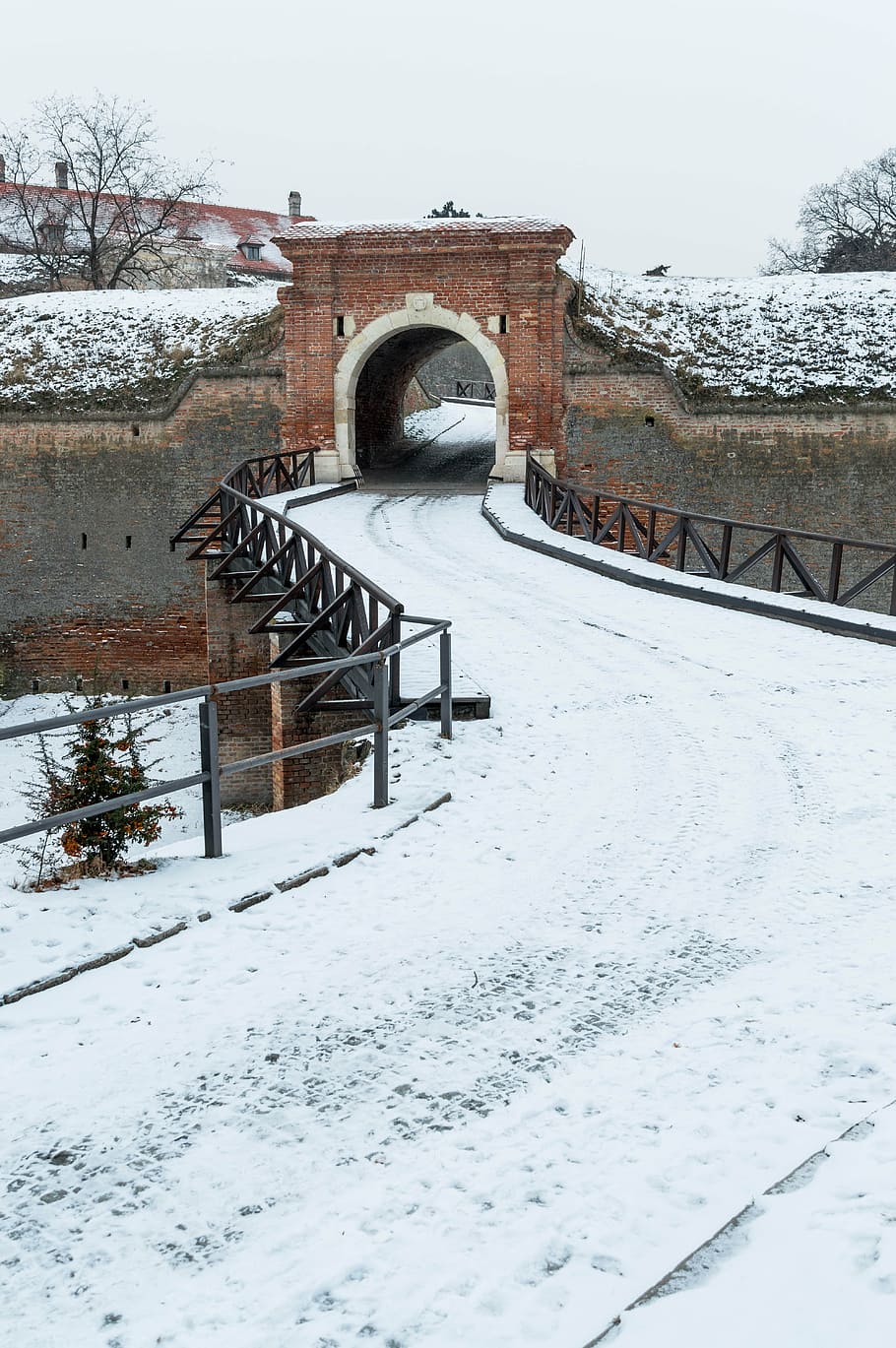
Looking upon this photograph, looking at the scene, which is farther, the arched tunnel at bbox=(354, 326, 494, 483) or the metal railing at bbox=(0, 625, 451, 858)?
the arched tunnel at bbox=(354, 326, 494, 483)

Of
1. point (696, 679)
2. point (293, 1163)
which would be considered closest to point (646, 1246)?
point (293, 1163)

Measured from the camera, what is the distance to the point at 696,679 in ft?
29.8

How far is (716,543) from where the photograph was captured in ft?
65.3

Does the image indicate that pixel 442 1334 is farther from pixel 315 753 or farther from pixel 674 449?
pixel 674 449

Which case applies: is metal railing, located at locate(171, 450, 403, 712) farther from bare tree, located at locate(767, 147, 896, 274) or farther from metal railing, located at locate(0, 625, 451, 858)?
bare tree, located at locate(767, 147, 896, 274)

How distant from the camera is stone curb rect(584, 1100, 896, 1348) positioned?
9.16 ft

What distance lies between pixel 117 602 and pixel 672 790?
51.6 feet

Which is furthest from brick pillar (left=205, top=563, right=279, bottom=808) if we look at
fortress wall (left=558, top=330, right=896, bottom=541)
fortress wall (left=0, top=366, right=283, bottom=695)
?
fortress wall (left=558, top=330, right=896, bottom=541)

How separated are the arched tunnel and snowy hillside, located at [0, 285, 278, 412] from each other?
254 cm

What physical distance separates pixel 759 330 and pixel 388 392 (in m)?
7.98

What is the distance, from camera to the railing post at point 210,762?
539cm

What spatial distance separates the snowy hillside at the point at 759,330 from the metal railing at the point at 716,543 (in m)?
2.62

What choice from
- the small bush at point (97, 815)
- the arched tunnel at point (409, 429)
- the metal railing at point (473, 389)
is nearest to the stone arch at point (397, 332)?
the arched tunnel at point (409, 429)

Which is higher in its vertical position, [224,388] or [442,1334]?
[224,388]
